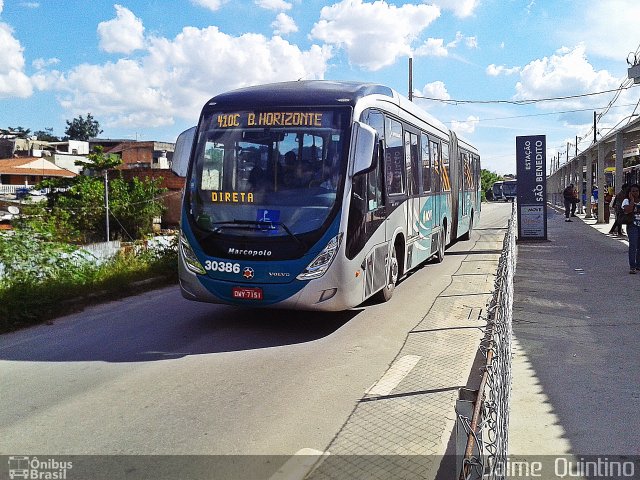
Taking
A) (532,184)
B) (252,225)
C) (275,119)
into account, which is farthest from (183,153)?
(532,184)

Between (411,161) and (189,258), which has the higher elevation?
(411,161)

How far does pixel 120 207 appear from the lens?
89.6 ft

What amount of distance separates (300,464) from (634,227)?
10558 mm

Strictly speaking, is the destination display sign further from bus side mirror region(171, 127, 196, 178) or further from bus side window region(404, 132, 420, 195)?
bus side window region(404, 132, 420, 195)

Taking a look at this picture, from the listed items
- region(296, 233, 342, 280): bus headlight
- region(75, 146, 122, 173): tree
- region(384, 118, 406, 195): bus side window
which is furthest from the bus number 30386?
region(75, 146, 122, 173): tree

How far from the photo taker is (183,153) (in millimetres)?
8375

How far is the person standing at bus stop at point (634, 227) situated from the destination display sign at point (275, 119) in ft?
25.7

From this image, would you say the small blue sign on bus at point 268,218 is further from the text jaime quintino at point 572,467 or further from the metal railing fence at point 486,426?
the text jaime quintino at point 572,467

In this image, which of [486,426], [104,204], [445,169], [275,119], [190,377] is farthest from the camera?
[104,204]

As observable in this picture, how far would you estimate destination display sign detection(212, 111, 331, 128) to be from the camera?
790 cm

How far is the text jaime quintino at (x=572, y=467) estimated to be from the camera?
13.8 ft

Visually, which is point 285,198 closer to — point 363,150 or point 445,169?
point 363,150

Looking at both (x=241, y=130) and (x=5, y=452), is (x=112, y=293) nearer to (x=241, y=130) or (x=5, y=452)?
(x=241, y=130)

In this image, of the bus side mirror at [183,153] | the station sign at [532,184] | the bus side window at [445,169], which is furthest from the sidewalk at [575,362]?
the station sign at [532,184]
